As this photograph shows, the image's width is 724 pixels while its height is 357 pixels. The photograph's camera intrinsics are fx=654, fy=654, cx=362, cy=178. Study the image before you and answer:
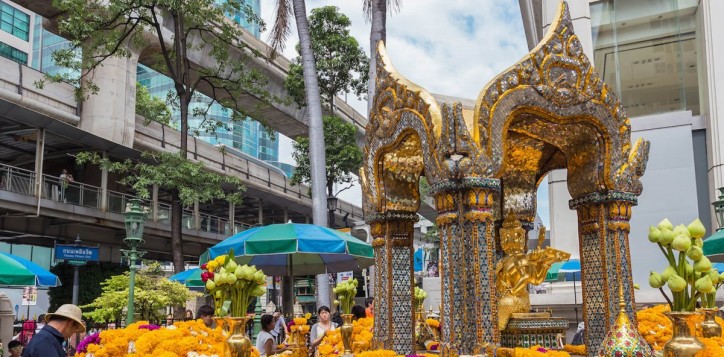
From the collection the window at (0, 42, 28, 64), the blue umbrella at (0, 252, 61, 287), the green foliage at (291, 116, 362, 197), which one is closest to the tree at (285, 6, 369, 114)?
the green foliage at (291, 116, 362, 197)

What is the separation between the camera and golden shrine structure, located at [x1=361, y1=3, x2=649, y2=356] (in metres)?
5.57

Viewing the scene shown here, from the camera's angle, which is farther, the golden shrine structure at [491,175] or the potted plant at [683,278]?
the golden shrine structure at [491,175]

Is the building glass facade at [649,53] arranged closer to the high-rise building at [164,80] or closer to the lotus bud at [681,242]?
the lotus bud at [681,242]

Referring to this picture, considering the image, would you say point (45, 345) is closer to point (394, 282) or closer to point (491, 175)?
point (394, 282)

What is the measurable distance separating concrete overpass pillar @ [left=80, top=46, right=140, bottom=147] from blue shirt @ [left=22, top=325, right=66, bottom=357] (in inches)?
774

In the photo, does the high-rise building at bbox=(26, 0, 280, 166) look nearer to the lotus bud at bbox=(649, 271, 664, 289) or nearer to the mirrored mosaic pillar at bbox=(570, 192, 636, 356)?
the mirrored mosaic pillar at bbox=(570, 192, 636, 356)

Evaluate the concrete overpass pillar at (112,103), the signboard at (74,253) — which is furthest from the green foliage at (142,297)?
the concrete overpass pillar at (112,103)

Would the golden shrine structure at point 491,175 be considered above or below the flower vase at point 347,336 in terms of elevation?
above

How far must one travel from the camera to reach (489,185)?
18.3ft

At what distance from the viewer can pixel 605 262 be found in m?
6.66

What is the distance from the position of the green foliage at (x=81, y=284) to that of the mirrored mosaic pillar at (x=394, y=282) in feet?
66.4

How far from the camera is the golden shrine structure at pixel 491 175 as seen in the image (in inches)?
219

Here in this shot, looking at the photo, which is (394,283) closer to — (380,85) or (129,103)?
(380,85)

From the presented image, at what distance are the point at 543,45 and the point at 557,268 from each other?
8532 millimetres
